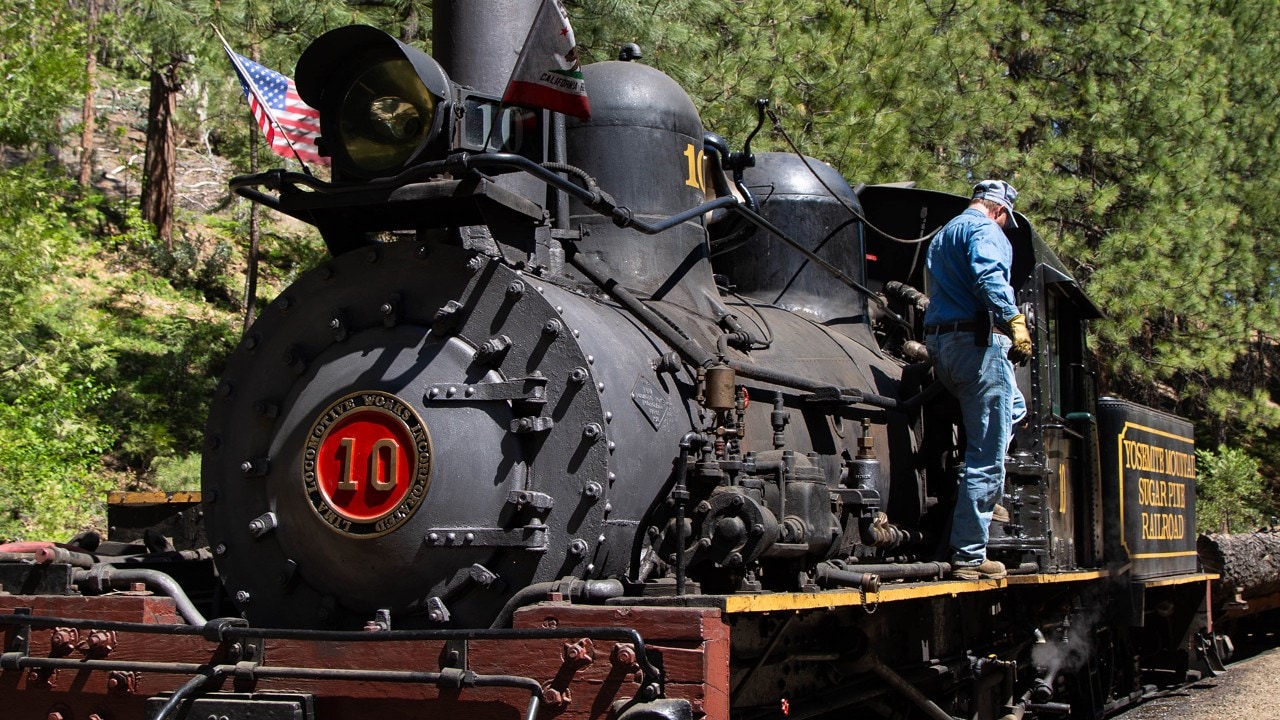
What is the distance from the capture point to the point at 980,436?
18.7 ft

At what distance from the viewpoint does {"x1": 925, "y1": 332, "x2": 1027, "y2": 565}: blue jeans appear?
5656 mm

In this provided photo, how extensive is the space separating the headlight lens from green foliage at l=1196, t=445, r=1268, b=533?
16941 millimetres

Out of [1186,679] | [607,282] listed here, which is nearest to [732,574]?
[607,282]

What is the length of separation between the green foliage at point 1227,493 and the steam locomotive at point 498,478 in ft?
48.4

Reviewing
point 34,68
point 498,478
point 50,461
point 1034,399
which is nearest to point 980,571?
point 1034,399

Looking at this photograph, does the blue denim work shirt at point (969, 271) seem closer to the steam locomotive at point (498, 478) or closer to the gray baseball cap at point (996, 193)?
the gray baseball cap at point (996, 193)

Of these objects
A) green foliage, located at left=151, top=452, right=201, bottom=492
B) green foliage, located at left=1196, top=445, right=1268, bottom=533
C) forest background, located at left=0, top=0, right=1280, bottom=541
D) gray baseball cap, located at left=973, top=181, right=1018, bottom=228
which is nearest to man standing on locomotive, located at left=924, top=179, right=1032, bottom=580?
gray baseball cap, located at left=973, top=181, right=1018, bottom=228

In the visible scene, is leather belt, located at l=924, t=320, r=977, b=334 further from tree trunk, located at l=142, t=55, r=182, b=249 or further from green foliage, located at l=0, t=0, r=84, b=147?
tree trunk, located at l=142, t=55, r=182, b=249

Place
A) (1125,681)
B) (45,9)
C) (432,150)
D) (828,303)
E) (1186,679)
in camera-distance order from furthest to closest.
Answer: (45,9), (1186,679), (1125,681), (828,303), (432,150)

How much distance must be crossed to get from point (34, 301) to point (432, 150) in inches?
416

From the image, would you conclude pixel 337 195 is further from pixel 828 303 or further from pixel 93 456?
pixel 93 456

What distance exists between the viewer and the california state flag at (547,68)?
4.06 m

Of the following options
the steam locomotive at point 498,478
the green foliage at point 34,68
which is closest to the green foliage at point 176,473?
the green foliage at point 34,68

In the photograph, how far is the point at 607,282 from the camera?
479 centimetres
